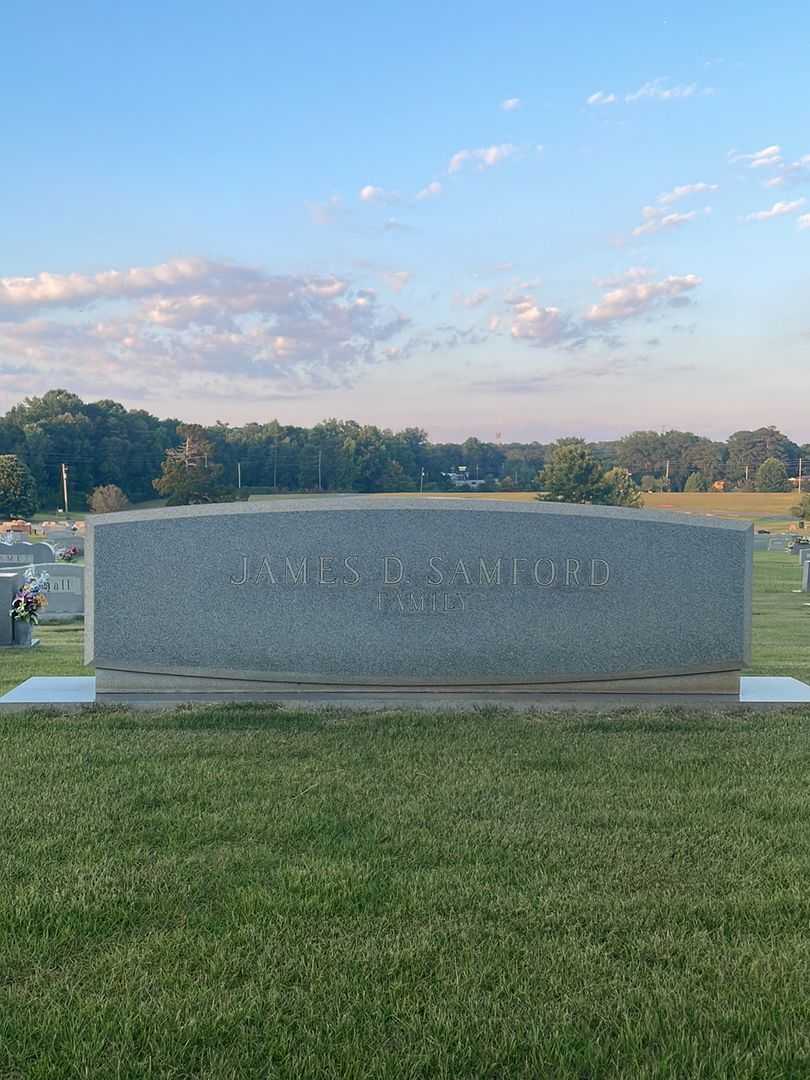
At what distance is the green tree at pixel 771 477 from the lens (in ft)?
367

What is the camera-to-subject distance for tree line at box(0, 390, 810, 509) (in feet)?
319

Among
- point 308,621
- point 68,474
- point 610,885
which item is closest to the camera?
point 610,885

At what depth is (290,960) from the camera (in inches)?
120

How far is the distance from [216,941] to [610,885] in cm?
155

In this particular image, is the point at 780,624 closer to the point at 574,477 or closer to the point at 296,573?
the point at 296,573

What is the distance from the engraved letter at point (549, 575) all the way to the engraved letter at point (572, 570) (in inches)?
4.0

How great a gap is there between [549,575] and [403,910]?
178 inches

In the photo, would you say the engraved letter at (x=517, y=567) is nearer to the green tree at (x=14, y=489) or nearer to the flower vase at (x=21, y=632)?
the flower vase at (x=21, y=632)

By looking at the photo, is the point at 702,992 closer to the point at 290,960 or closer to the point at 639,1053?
the point at 639,1053

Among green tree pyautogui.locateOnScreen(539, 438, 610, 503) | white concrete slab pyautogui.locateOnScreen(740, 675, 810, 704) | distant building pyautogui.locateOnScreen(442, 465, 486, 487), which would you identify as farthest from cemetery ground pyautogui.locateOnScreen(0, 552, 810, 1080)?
distant building pyautogui.locateOnScreen(442, 465, 486, 487)

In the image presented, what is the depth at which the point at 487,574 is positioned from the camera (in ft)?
25.1

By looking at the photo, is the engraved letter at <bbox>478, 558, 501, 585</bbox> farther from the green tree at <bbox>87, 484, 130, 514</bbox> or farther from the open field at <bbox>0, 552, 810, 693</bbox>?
the green tree at <bbox>87, 484, 130, 514</bbox>

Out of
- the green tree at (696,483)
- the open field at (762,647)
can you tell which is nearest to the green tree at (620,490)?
the green tree at (696,483)

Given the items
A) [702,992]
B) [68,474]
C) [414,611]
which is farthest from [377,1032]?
[68,474]
